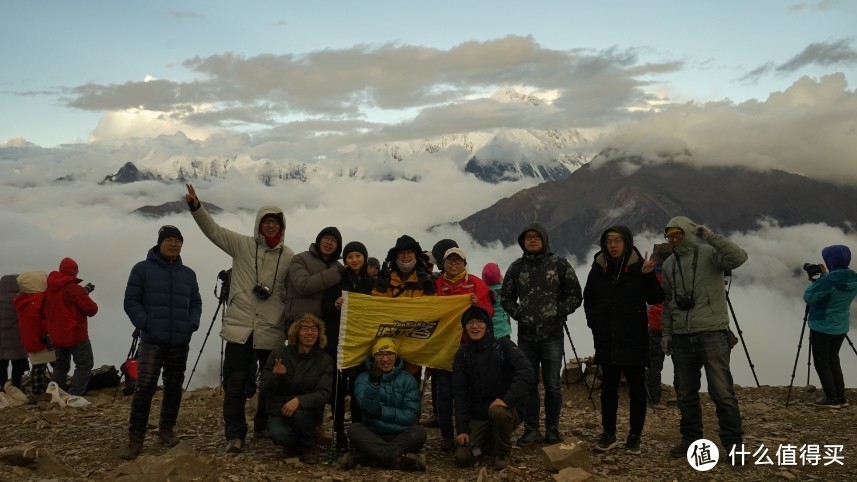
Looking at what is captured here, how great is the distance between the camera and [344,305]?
890 cm

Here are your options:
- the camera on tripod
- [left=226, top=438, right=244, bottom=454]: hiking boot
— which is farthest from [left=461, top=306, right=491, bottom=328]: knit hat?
the camera on tripod

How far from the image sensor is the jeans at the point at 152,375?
902 cm

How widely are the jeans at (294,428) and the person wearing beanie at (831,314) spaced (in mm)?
9135

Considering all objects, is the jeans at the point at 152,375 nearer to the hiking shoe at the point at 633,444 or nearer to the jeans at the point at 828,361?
the hiking shoe at the point at 633,444

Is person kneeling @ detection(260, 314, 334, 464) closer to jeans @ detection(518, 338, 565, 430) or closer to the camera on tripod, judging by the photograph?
jeans @ detection(518, 338, 565, 430)

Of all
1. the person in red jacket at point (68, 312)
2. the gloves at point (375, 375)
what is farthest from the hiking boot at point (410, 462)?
the person in red jacket at point (68, 312)

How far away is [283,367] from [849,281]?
10139mm

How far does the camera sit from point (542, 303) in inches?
368

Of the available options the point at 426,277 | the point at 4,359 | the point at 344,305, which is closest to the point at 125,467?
the point at 344,305

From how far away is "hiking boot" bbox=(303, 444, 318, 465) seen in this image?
8.66 metres

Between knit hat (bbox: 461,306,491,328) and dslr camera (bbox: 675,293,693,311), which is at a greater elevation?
dslr camera (bbox: 675,293,693,311)

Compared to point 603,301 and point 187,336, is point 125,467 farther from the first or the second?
point 603,301

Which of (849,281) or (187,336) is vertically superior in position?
(849,281)

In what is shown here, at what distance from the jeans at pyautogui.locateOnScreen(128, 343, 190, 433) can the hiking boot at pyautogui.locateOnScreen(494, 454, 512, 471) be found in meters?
4.35
